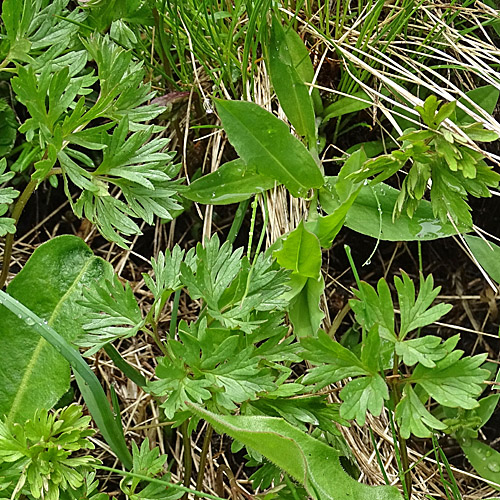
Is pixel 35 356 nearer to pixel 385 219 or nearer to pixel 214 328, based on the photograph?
pixel 214 328

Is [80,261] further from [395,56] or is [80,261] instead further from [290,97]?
[395,56]

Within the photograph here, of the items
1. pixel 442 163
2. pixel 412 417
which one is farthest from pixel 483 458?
pixel 442 163

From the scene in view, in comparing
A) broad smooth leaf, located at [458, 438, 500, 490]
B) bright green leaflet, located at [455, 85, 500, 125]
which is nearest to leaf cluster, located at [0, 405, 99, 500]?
broad smooth leaf, located at [458, 438, 500, 490]

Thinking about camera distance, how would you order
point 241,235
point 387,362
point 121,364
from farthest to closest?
1. point 241,235
2. point 121,364
3. point 387,362

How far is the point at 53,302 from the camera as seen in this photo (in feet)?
3.99

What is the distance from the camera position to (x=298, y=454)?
0.90 metres

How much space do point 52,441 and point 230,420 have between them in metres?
0.26

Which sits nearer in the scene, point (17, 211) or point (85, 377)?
point (85, 377)

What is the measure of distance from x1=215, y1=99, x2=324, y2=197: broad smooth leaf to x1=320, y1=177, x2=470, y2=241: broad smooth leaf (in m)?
0.06

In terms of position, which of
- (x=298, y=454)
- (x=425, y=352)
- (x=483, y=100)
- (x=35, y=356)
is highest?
(x=483, y=100)

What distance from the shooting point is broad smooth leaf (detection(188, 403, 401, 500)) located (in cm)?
89

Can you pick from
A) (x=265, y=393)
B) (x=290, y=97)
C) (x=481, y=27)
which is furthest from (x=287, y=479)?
(x=481, y=27)

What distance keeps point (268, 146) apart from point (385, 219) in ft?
0.89

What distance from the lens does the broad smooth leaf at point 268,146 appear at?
46.6 inches
